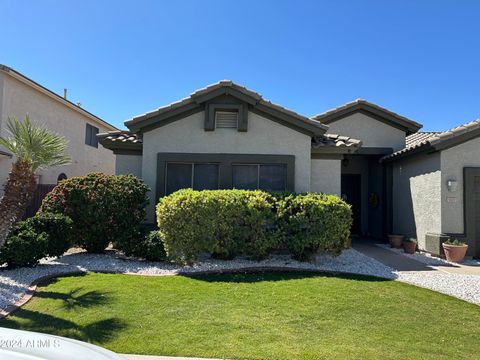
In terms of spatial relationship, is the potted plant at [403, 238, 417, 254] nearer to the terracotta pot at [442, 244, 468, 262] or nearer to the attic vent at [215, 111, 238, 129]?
the terracotta pot at [442, 244, 468, 262]

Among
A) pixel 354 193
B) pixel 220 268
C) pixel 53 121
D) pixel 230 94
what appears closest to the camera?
pixel 220 268

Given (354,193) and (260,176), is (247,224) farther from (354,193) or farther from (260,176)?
(354,193)

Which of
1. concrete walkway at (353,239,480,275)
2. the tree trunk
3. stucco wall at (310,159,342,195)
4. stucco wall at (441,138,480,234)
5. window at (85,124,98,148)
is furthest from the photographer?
window at (85,124,98,148)

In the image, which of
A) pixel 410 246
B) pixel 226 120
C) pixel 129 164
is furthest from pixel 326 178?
pixel 129 164

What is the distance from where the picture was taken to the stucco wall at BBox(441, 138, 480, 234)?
10766 mm

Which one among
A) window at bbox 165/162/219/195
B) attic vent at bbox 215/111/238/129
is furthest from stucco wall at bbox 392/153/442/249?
window at bbox 165/162/219/195

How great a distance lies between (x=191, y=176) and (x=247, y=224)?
3.34 meters

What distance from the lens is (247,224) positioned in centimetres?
888

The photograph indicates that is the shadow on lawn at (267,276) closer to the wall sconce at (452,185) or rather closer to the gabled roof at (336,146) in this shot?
the gabled roof at (336,146)

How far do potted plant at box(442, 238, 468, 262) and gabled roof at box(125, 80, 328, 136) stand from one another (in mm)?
5246

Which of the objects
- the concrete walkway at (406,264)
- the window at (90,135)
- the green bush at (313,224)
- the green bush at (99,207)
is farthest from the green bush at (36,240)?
the window at (90,135)

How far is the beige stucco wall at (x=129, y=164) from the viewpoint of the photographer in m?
11.7

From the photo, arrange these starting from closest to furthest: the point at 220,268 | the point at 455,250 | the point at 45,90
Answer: the point at 220,268 < the point at 455,250 < the point at 45,90

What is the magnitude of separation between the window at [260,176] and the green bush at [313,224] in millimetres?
2061
